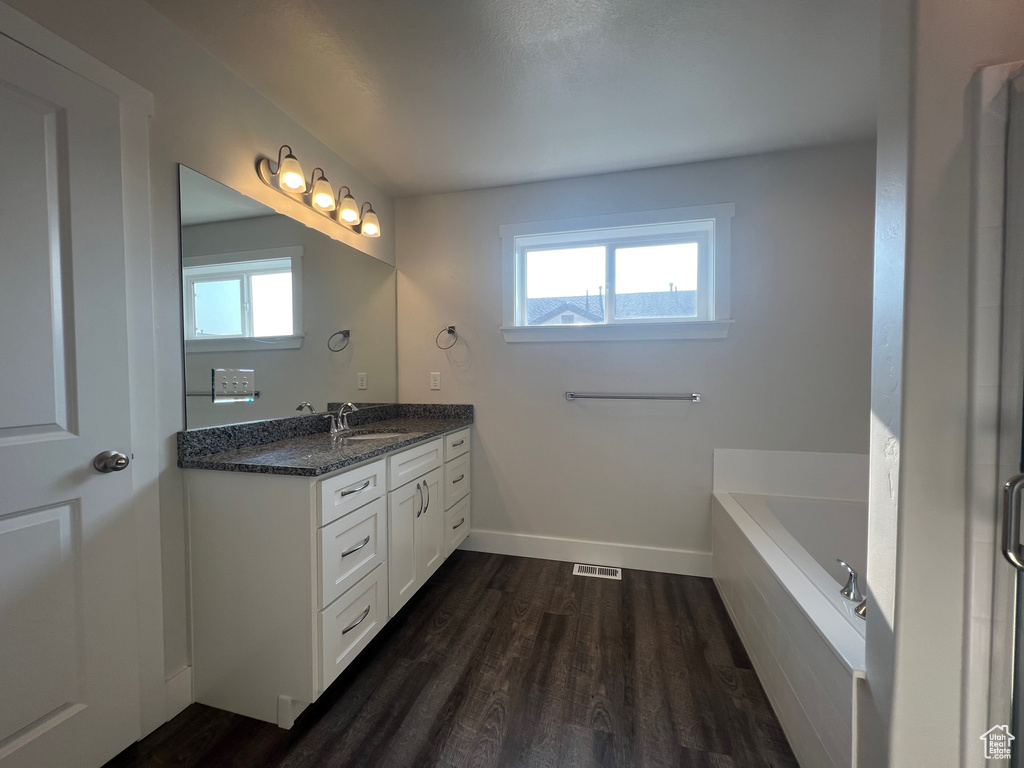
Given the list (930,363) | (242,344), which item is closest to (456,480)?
(242,344)

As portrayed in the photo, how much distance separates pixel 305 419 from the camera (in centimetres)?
185

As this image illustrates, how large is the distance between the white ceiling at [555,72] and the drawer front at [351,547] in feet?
5.40

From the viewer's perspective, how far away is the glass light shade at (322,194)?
6.11ft

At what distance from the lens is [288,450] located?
1.48 meters

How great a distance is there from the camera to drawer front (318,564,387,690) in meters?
1.24

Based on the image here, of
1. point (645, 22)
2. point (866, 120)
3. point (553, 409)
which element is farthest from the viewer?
point (553, 409)

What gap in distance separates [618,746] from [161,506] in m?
1.61

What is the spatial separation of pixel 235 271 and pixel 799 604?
2.25m

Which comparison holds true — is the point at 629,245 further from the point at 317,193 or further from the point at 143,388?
the point at 143,388

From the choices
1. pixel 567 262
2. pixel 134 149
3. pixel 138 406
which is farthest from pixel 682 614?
pixel 134 149

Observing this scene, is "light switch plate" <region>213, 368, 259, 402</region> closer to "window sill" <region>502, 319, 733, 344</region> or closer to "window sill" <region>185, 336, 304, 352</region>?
"window sill" <region>185, 336, 304, 352</region>

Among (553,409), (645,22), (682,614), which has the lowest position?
(682,614)

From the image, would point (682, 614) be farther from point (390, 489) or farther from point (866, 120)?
point (866, 120)

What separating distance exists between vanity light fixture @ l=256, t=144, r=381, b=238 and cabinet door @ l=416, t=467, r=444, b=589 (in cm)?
140
